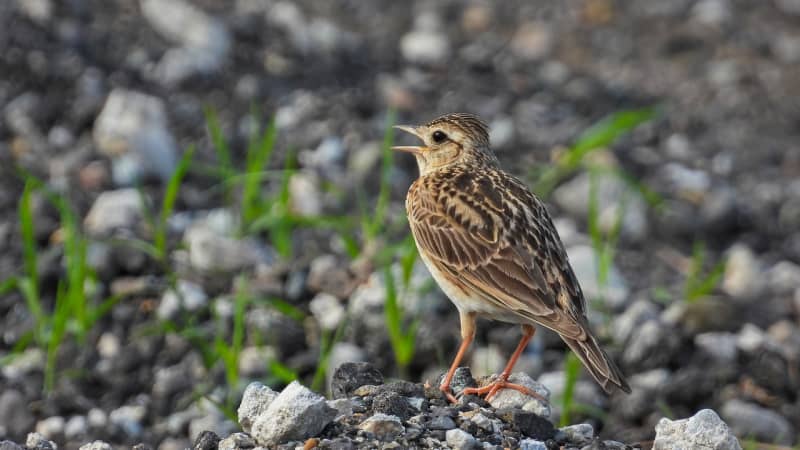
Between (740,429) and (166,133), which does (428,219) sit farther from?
(166,133)

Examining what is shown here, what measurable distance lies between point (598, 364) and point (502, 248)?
0.86m

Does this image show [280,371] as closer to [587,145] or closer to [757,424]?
[757,424]

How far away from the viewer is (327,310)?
7914 millimetres

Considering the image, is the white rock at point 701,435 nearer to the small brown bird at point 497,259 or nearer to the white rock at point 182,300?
the small brown bird at point 497,259

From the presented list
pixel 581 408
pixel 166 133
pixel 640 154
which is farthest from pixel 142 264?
pixel 640 154

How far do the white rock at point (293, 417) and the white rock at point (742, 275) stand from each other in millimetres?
4606

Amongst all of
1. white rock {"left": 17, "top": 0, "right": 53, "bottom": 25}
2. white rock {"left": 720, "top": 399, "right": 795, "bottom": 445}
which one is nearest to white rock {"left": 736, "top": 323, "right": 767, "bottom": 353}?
white rock {"left": 720, "top": 399, "right": 795, "bottom": 445}

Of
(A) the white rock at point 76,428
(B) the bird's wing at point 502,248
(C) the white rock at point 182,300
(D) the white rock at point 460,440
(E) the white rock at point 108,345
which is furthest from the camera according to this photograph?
(C) the white rock at point 182,300

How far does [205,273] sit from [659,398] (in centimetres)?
284

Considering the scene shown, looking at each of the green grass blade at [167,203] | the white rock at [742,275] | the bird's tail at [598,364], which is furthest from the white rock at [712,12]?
the bird's tail at [598,364]

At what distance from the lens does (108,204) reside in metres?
8.77

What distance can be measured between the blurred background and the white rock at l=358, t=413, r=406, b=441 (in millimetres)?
1612

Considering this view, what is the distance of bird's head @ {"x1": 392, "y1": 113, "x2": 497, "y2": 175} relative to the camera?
684 cm

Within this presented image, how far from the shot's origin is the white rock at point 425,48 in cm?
1209
